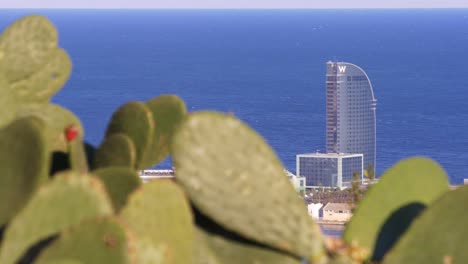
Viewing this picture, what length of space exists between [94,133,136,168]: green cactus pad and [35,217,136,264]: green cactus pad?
57 cm

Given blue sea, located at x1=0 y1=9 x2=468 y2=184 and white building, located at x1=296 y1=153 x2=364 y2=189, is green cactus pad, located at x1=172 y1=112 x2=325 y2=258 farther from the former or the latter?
white building, located at x1=296 y1=153 x2=364 y2=189

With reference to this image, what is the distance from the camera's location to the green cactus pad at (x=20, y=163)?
177cm

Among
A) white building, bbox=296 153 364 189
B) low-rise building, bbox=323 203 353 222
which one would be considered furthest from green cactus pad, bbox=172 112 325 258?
white building, bbox=296 153 364 189

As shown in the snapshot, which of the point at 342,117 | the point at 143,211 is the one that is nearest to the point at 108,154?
the point at 143,211

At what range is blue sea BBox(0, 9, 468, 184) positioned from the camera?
76688mm

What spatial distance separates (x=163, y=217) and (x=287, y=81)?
107 meters

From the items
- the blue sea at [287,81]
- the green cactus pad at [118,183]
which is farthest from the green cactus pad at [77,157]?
the blue sea at [287,81]

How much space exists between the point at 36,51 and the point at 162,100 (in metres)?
0.28

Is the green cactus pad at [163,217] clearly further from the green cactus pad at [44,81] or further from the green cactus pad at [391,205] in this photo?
the green cactus pad at [44,81]

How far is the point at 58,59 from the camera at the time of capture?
2484mm

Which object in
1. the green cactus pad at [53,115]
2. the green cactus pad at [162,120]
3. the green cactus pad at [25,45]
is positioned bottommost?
the green cactus pad at [162,120]

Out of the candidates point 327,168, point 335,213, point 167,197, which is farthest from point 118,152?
point 327,168

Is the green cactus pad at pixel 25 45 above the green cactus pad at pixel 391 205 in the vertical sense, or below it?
above

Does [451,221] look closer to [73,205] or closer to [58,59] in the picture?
[73,205]
